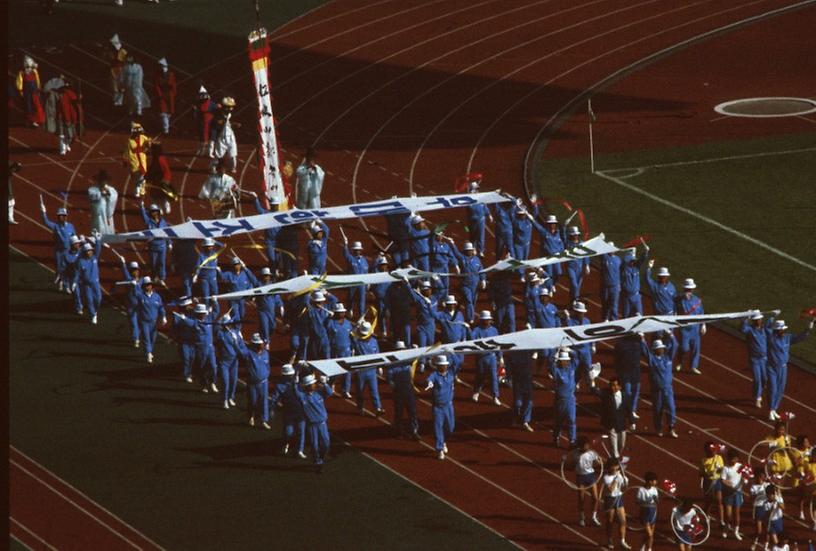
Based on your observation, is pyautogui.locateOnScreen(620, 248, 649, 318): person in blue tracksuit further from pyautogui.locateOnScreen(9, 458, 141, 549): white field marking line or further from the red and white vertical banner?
pyautogui.locateOnScreen(9, 458, 141, 549): white field marking line

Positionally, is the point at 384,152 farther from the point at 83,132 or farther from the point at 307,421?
the point at 307,421

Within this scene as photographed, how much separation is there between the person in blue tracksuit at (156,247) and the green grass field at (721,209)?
32.4ft

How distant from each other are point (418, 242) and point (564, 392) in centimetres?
681

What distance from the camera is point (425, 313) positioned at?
2992 cm

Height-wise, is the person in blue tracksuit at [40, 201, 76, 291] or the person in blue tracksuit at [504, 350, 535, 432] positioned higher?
the person in blue tracksuit at [40, 201, 76, 291]

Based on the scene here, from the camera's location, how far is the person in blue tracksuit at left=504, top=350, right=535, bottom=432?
2789 cm

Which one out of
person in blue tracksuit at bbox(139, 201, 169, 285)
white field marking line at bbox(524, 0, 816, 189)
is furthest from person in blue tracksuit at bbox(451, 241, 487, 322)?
white field marking line at bbox(524, 0, 816, 189)

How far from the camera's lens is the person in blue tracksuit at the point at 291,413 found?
86.5 ft

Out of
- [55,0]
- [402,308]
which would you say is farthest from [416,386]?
[55,0]

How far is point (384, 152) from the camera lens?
144 ft

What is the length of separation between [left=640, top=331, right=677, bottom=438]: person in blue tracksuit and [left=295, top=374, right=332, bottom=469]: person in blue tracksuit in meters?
5.25

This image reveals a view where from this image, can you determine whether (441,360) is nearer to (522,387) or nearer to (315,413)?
(522,387)

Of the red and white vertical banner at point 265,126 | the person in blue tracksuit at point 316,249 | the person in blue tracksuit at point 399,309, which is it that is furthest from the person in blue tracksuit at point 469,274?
the red and white vertical banner at point 265,126

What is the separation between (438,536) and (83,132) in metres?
22.4
